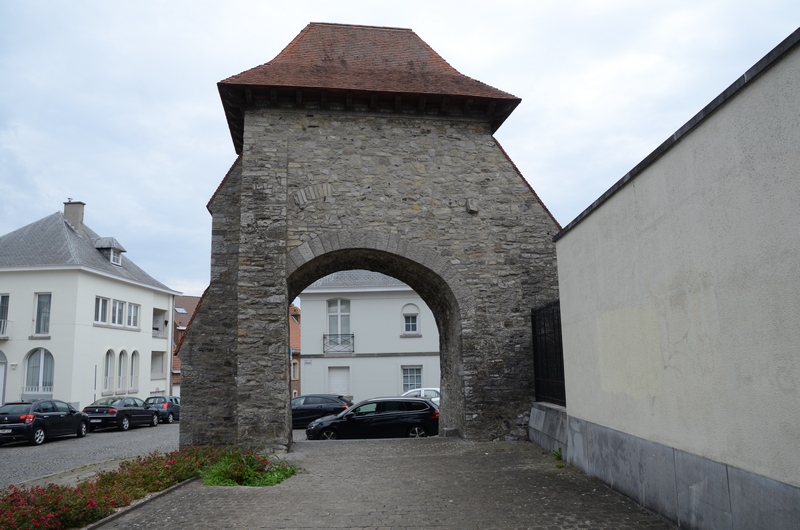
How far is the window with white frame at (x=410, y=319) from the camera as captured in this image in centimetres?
2591

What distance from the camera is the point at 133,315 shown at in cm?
2948

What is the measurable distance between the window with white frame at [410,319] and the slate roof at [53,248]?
13.1m

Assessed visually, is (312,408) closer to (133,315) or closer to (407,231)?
(407,231)

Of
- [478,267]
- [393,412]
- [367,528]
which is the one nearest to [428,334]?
[393,412]

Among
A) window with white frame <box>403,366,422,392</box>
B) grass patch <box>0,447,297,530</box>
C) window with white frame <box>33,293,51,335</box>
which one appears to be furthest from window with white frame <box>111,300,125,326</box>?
grass patch <box>0,447,297,530</box>

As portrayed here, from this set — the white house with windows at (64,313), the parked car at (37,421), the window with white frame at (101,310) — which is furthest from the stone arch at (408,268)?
the window with white frame at (101,310)

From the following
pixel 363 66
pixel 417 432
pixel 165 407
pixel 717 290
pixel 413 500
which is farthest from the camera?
pixel 165 407

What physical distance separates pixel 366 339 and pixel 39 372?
13.3 meters

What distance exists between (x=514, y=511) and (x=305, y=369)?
1988cm

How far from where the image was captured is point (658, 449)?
230 inches

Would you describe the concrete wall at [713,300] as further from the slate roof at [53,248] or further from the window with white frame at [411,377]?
the slate roof at [53,248]

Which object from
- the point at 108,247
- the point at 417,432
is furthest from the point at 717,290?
the point at 108,247

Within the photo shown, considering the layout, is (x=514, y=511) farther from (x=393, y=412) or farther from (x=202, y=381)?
(x=393, y=412)

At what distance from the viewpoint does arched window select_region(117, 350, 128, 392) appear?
92.2 ft
